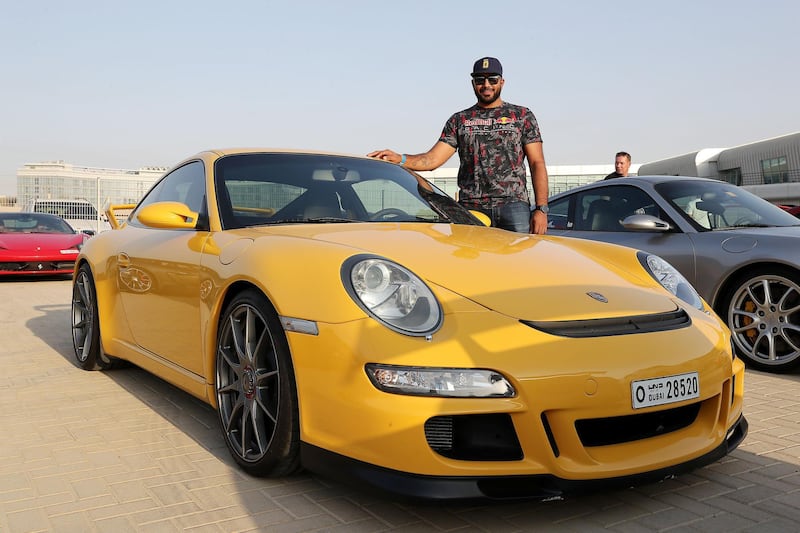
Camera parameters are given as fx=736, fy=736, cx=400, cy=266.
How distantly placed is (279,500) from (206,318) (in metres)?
0.91

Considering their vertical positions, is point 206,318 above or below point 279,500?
above

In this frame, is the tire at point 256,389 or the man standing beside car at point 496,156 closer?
the tire at point 256,389

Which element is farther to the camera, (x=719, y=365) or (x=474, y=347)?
(x=719, y=365)

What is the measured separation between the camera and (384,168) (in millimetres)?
4148

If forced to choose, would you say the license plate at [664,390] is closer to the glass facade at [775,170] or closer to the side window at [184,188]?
the side window at [184,188]

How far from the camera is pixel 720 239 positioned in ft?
16.6

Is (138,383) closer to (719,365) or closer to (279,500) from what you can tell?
(279,500)

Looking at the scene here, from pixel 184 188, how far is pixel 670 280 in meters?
2.60

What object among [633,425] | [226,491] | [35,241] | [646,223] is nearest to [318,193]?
[226,491]

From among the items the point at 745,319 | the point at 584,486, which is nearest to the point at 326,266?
the point at 584,486

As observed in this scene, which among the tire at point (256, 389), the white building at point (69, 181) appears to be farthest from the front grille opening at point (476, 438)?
the white building at point (69, 181)

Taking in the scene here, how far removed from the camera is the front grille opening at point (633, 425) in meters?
2.33

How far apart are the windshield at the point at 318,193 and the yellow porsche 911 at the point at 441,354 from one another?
0.08ft

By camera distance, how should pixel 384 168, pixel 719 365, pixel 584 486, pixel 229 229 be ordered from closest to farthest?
pixel 584 486 < pixel 719 365 < pixel 229 229 < pixel 384 168
